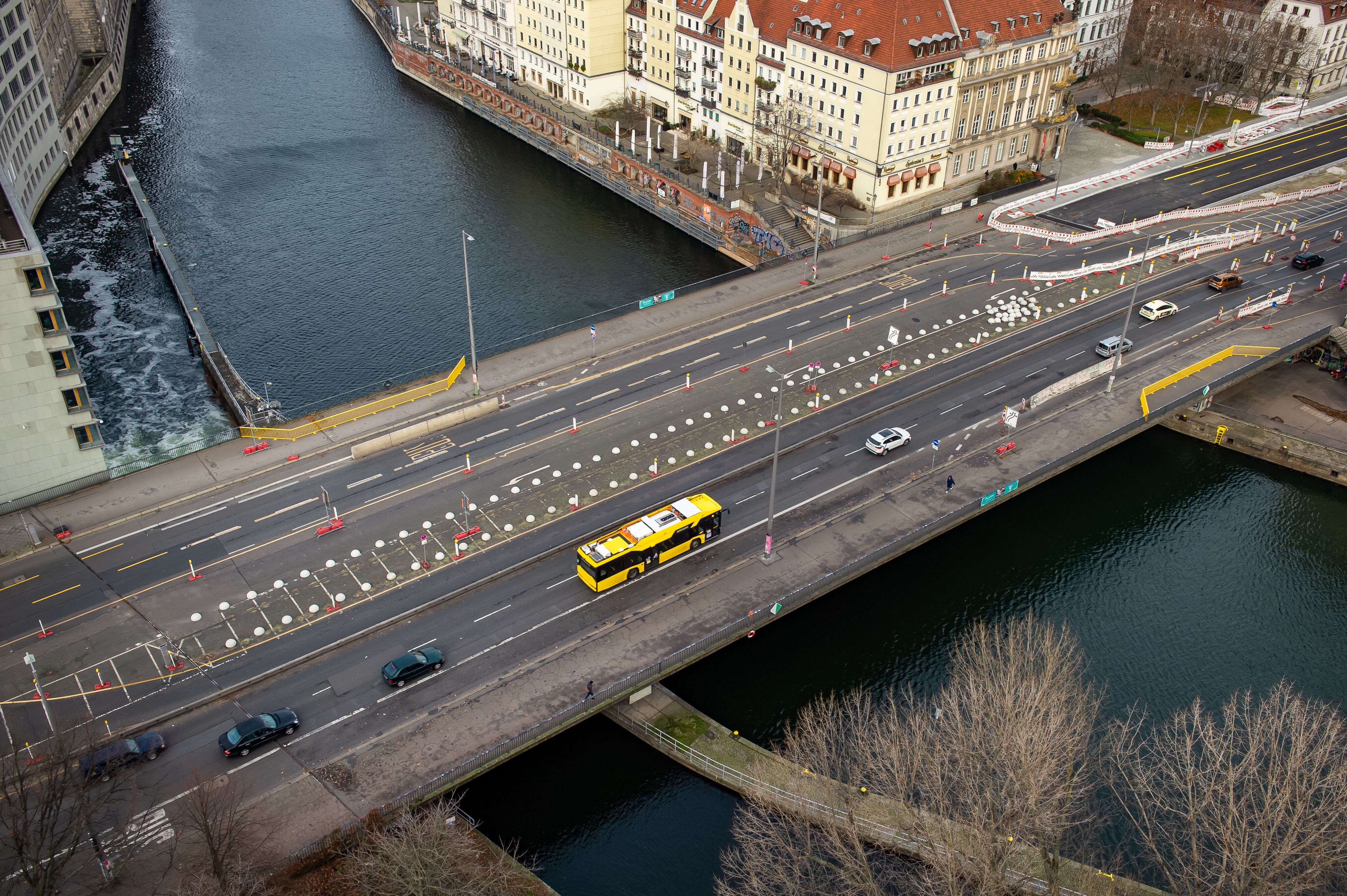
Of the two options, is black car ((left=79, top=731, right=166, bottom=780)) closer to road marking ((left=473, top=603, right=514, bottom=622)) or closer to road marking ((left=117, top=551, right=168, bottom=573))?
road marking ((left=117, top=551, right=168, bottom=573))

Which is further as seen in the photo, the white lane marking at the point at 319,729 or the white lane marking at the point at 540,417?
the white lane marking at the point at 540,417

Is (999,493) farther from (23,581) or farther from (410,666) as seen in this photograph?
(23,581)

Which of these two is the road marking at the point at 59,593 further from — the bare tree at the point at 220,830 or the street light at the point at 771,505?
the street light at the point at 771,505

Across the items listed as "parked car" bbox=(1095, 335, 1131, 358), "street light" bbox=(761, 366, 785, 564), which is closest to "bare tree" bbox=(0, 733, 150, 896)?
"street light" bbox=(761, 366, 785, 564)

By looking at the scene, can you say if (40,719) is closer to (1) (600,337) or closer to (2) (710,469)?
(2) (710,469)

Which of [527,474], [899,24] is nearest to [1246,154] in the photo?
[899,24]

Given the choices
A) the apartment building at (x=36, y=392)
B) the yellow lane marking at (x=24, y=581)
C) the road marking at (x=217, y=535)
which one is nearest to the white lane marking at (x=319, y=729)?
the road marking at (x=217, y=535)
